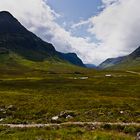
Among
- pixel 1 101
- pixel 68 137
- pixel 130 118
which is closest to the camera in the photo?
pixel 68 137

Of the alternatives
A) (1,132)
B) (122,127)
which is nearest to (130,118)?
(122,127)

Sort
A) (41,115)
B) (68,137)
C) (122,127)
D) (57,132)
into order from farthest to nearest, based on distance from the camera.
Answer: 1. (41,115)
2. (122,127)
3. (57,132)
4. (68,137)

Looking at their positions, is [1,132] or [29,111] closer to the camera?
[1,132]

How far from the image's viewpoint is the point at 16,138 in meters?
24.7

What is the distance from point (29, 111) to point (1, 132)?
17.6 metres

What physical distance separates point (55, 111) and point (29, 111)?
11.1 ft

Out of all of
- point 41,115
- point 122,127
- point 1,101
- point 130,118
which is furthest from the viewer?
point 1,101

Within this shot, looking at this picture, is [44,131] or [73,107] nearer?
[44,131]

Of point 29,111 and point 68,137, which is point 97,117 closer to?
point 29,111

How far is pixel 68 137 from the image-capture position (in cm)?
2464

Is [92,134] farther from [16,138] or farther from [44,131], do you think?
[16,138]

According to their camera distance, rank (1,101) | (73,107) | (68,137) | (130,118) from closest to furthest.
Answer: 1. (68,137)
2. (130,118)
3. (73,107)
4. (1,101)

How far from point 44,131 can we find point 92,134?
12.7 ft

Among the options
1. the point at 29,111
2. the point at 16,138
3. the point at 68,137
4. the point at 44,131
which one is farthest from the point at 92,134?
the point at 29,111
